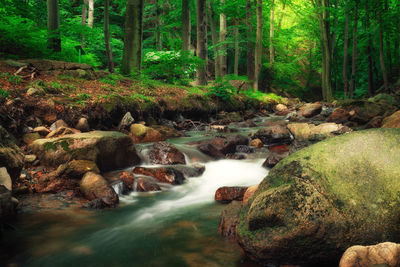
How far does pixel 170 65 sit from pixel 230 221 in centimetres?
1094

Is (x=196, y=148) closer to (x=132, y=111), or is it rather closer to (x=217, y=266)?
(x=132, y=111)

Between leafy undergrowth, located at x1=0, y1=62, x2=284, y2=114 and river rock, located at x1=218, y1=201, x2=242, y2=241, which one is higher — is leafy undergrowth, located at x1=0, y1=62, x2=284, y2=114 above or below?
above

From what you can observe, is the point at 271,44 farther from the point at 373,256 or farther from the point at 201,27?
the point at 373,256

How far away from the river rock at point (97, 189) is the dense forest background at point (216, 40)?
759 cm

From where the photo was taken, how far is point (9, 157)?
4027 millimetres

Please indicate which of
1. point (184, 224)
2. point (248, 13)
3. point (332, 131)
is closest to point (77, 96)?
point (184, 224)

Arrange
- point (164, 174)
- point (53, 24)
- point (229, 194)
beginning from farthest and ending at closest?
point (53, 24), point (164, 174), point (229, 194)

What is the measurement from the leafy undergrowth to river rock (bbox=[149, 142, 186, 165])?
8.13 ft

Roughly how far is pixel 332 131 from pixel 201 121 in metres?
5.93

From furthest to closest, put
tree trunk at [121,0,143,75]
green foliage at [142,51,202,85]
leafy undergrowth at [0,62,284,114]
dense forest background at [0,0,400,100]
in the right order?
green foliage at [142,51,202,85], tree trunk at [121,0,143,75], dense forest background at [0,0,400,100], leafy undergrowth at [0,62,284,114]

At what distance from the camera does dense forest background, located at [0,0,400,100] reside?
11336 millimetres

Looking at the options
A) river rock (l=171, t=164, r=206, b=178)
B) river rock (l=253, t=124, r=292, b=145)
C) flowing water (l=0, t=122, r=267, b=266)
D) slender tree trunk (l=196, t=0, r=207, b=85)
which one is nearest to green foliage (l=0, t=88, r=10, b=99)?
flowing water (l=0, t=122, r=267, b=266)

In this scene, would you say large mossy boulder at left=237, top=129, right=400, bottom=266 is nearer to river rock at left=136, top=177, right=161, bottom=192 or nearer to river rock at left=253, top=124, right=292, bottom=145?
river rock at left=136, top=177, right=161, bottom=192

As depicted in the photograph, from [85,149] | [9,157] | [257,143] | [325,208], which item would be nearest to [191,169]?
[85,149]
